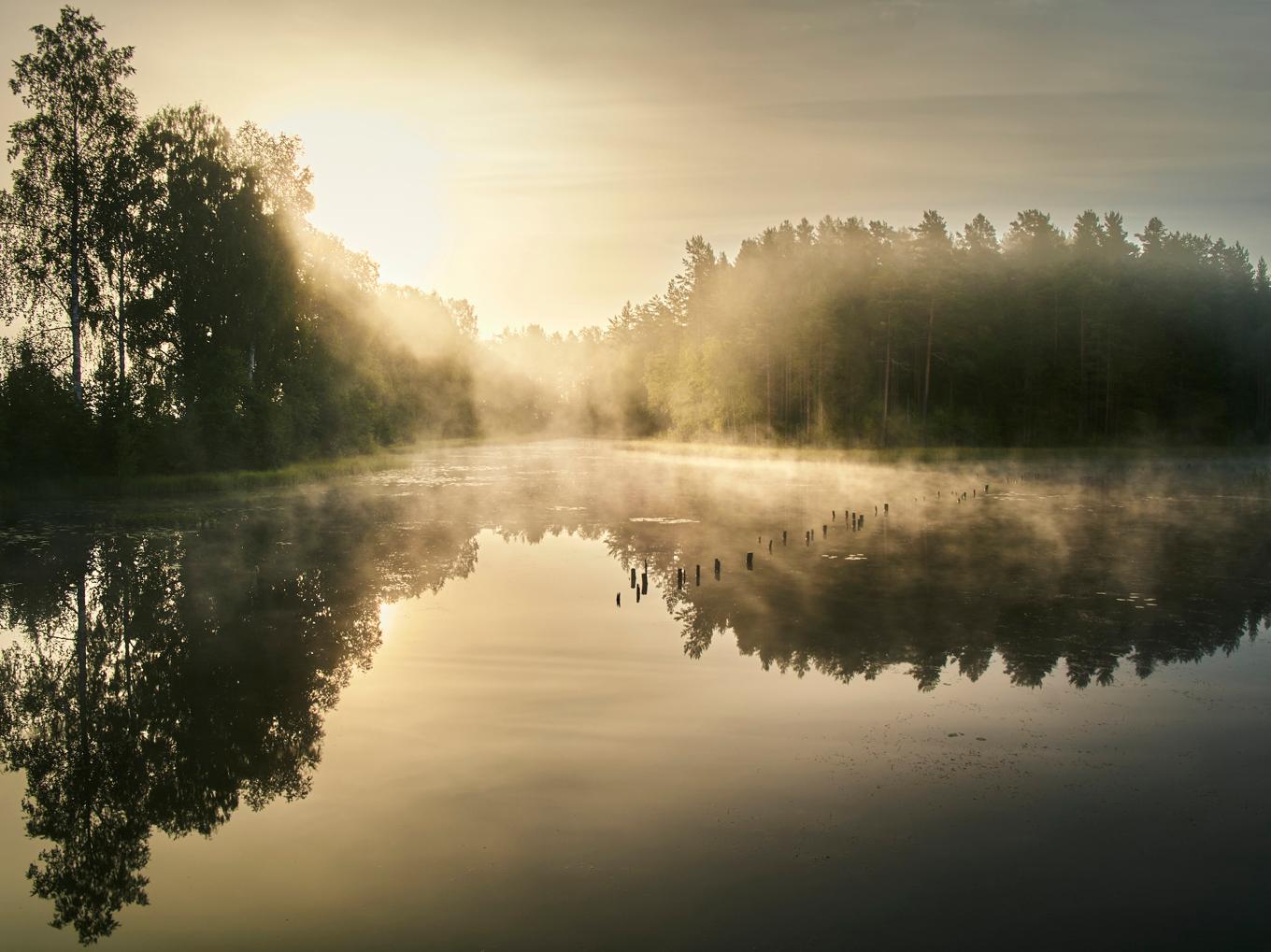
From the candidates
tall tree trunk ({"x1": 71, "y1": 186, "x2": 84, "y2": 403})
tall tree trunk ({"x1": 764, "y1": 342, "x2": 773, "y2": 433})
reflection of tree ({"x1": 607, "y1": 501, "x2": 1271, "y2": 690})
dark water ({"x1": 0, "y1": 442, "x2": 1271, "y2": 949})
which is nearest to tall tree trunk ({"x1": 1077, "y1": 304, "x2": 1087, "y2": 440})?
tall tree trunk ({"x1": 764, "y1": 342, "x2": 773, "y2": 433})

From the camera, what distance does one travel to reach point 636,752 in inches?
471

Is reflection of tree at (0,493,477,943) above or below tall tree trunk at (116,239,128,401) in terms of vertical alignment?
below

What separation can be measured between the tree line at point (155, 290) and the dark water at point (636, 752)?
17137 millimetres

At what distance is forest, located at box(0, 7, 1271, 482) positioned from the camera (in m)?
40.4

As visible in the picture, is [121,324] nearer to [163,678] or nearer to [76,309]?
[76,309]

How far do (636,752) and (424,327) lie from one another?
12187 cm

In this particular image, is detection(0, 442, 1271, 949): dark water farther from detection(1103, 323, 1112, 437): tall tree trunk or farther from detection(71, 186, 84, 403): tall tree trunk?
detection(1103, 323, 1112, 437): tall tree trunk

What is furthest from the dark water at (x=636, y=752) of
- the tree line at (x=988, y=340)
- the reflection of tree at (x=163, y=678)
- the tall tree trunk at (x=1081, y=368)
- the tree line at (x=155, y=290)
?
the tall tree trunk at (x=1081, y=368)

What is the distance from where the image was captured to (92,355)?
43.3m

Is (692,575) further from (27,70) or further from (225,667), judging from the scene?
(27,70)

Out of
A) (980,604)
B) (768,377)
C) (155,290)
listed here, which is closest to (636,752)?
(980,604)

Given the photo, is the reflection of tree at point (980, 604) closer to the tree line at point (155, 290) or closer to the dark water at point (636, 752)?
the dark water at point (636, 752)

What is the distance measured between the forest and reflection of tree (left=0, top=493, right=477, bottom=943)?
56.4 feet

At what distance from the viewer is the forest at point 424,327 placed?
133 feet
